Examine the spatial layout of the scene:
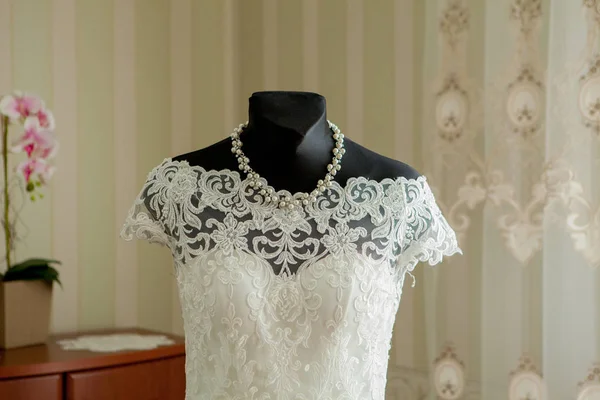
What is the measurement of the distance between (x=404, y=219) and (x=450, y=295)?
99cm

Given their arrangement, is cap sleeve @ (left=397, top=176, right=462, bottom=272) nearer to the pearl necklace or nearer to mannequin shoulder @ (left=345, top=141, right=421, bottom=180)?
mannequin shoulder @ (left=345, top=141, right=421, bottom=180)

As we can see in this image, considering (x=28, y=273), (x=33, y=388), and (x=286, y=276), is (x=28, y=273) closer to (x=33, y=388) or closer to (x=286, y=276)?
(x=33, y=388)

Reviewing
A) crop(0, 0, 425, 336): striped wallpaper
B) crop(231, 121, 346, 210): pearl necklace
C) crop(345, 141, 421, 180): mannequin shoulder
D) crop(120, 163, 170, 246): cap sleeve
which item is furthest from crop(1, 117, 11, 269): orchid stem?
crop(345, 141, 421, 180): mannequin shoulder

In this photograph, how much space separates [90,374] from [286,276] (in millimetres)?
975

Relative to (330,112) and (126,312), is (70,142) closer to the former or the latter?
(126,312)

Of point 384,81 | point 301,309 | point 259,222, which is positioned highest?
point 384,81

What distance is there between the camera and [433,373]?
234 centimetres

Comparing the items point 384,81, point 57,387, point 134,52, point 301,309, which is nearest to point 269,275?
point 301,309

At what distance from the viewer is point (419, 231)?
55.8 inches

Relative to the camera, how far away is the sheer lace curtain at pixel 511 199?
2.03 meters

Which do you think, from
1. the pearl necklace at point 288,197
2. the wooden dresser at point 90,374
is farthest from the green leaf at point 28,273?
the pearl necklace at point 288,197

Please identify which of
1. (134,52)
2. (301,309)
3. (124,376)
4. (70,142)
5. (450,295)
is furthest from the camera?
(134,52)

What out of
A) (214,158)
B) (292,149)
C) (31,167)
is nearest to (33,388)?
(31,167)

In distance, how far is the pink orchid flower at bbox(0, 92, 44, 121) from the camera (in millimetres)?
2166
